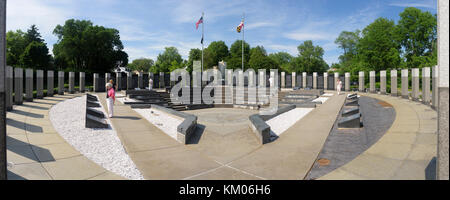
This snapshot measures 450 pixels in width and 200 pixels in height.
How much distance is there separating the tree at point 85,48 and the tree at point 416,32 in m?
69.6

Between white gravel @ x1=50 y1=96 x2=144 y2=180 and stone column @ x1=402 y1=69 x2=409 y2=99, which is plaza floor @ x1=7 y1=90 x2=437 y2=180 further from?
stone column @ x1=402 y1=69 x2=409 y2=99

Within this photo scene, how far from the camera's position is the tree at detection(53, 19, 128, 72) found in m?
56.6

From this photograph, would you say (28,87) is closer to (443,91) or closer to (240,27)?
(443,91)

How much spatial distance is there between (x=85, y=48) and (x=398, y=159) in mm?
66047

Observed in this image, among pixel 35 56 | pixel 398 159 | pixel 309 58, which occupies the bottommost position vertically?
pixel 398 159

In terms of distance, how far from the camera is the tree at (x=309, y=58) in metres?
81.7

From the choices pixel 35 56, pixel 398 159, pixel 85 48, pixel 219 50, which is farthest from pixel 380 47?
pixel 35 56

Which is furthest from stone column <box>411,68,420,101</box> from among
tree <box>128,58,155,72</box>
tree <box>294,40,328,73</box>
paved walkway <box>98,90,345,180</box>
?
tree <box>128,58,155,72</box>

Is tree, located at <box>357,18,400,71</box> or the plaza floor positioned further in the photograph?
tree, located at <box>357,18,400,71</box>

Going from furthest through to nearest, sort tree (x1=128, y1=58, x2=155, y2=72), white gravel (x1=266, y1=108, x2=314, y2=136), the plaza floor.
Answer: tree (x1=128, y1=58, x2=155, y2=72) < white gravel (x1=266, y1=108, x2=314, y2=136) < the plaza floor

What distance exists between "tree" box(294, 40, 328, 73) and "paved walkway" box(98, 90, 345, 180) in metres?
76.6

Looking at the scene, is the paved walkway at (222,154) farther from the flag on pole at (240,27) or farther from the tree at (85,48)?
the tree at (85,48)

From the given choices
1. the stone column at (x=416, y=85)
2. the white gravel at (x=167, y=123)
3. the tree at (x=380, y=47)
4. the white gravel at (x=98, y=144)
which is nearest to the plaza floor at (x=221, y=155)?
the white gravel at (x=98, y=144)

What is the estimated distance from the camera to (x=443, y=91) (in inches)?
142
